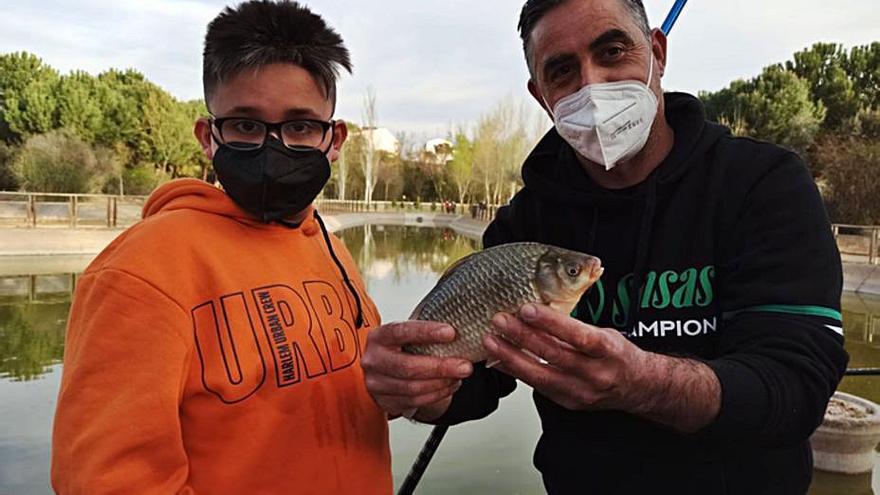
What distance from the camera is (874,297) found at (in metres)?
14.1

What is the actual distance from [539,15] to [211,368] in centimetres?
128

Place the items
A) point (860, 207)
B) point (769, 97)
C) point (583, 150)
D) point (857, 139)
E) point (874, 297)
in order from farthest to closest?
point (769, 97) → point (857, 139) → point (860, 207) → point (874, 297) → point (583, 150)

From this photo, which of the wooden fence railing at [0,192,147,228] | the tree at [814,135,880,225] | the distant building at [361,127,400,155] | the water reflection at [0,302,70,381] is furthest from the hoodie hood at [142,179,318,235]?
the distant building at [361,127,400,155]

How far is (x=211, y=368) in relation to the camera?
5.03 ft

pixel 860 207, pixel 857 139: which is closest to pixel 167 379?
pixel 860 207

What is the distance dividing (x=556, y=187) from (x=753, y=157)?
20.9 inches

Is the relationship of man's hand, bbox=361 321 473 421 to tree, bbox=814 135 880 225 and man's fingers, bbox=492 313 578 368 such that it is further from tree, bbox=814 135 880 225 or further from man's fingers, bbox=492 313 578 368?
tree, bbox=814 135 880 225

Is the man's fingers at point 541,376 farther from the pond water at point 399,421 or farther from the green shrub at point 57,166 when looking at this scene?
the green shrub at point 57,166

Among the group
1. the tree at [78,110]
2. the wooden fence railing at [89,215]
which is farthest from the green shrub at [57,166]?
the wooden fence railing at [89,215]

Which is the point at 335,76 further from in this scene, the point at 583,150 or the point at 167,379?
the point at 167,379

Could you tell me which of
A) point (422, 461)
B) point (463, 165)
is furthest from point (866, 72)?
point (422, 461)

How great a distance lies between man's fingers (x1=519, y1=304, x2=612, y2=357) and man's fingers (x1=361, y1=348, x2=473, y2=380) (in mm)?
315

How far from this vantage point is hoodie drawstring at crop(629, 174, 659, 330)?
167cm

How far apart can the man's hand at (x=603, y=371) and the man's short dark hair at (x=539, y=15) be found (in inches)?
36.5
